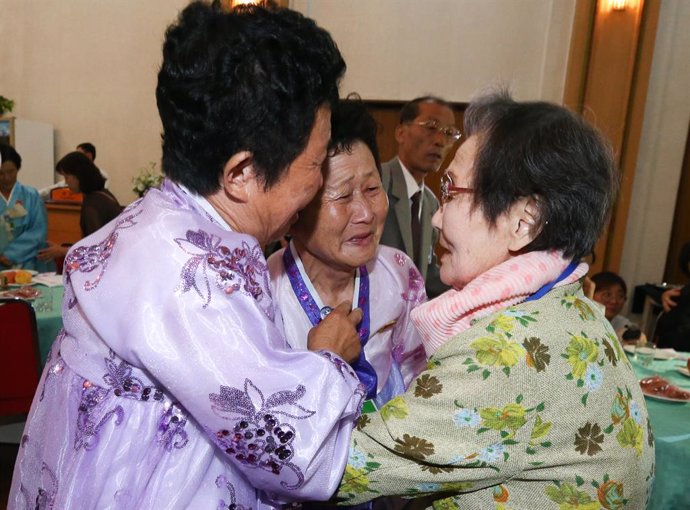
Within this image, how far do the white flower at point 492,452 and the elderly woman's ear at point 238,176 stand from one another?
580 millimetres

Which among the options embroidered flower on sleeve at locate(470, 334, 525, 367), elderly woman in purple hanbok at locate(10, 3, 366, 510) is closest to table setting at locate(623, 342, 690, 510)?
embroidered flower on sleeve at locate(470, 334, 525, 367)

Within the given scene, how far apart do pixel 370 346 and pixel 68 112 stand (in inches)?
346

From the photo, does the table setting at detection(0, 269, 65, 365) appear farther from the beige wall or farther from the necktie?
the beige wall

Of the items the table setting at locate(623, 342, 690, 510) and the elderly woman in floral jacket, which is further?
the table setting at locate(623, 342, 690, 510)

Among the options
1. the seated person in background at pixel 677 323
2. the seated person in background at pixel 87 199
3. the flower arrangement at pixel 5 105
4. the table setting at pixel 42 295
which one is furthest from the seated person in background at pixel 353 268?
the flower arrangement at pixel 5 105

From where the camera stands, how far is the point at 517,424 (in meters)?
0.86

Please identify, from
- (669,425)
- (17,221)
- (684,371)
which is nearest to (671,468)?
(669,425)

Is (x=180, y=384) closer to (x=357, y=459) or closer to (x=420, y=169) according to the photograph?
(x=357, y=459)

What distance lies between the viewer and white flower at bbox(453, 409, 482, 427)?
0.86m

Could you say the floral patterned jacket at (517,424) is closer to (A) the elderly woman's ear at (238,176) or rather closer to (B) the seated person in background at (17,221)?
(A) the elderly woman's ear at (238,176)

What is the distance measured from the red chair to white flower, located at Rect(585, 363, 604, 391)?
265 cm

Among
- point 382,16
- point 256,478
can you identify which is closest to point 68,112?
point 382,16

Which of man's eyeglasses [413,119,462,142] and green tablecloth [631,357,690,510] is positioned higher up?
man's eyeglasses [413,119,462,142]

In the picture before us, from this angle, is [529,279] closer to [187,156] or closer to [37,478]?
[187,156]
